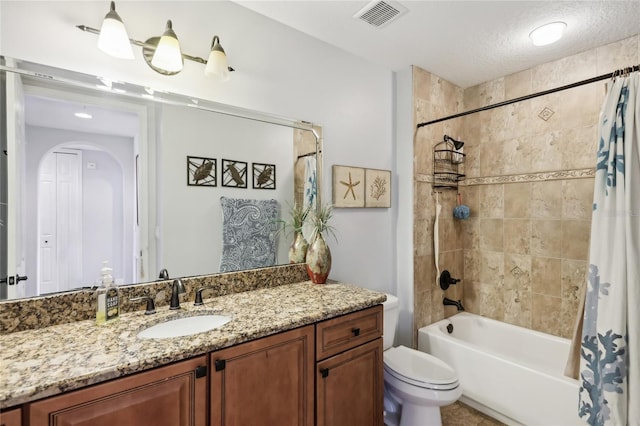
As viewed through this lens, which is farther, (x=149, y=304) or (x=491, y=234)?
(x=491, y=234)

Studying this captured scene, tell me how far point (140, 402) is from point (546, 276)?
271cm

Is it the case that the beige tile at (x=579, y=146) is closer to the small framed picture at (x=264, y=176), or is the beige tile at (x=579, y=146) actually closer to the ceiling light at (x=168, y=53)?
the small framed picture at (x=264, y=176)

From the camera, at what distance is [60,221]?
3.98 ft

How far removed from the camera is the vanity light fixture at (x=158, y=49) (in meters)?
1.21

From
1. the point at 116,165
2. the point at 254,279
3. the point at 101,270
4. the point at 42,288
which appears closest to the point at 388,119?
the point at 254,279

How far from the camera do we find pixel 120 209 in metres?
1.33

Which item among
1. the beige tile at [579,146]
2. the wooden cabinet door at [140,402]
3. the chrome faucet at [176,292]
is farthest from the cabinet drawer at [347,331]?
the beige tile at [579,146]

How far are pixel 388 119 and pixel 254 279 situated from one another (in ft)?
5.37

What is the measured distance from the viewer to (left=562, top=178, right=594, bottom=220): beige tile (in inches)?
84.3

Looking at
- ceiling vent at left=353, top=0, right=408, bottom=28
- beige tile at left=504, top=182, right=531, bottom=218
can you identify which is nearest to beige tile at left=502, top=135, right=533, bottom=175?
beige tile at left=504, top=182, right=531, bottom=218

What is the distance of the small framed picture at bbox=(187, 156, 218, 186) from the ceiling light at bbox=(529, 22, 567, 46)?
2125 millimetres

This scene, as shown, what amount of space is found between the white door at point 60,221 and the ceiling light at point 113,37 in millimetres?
434

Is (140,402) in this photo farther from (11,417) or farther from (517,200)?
(517,200)

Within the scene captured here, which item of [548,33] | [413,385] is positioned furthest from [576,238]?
[413,385]
